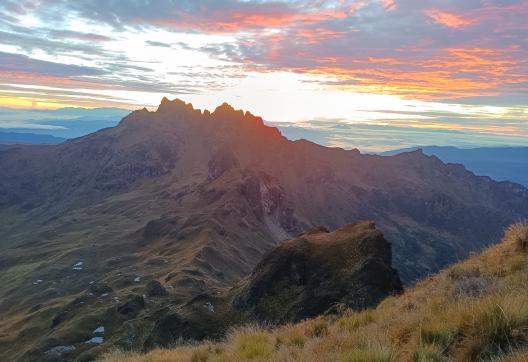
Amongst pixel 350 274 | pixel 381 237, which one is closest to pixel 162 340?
pixel 350 274

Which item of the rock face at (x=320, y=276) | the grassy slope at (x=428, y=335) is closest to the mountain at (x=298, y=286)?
the rock face at (x=320, y=276)

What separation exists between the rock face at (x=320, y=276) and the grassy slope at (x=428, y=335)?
2894cm

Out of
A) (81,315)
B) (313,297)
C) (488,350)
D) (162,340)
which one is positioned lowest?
(81,315)

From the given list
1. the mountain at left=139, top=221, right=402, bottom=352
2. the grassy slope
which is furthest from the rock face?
the grassy slope

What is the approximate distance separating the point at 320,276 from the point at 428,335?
4384 cm

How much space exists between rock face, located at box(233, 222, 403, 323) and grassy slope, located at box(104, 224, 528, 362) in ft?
94.9

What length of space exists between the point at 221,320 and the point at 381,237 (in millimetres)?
21512

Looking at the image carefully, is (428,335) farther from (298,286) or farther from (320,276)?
(298,286)

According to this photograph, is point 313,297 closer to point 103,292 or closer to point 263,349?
point 263,349

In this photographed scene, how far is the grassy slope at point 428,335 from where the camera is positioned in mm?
10156

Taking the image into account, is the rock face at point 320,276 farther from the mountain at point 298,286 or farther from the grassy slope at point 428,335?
the grassy slope at point 428,335

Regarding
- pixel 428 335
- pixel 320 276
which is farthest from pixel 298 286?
pixel 428 335

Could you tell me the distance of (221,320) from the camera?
190ft

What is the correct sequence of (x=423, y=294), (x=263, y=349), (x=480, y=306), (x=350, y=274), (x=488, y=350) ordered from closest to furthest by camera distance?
(x=488, y=350), (x=480, y=306), (x=263, y=349), (x=423, y=294), (x=350, y=274)
